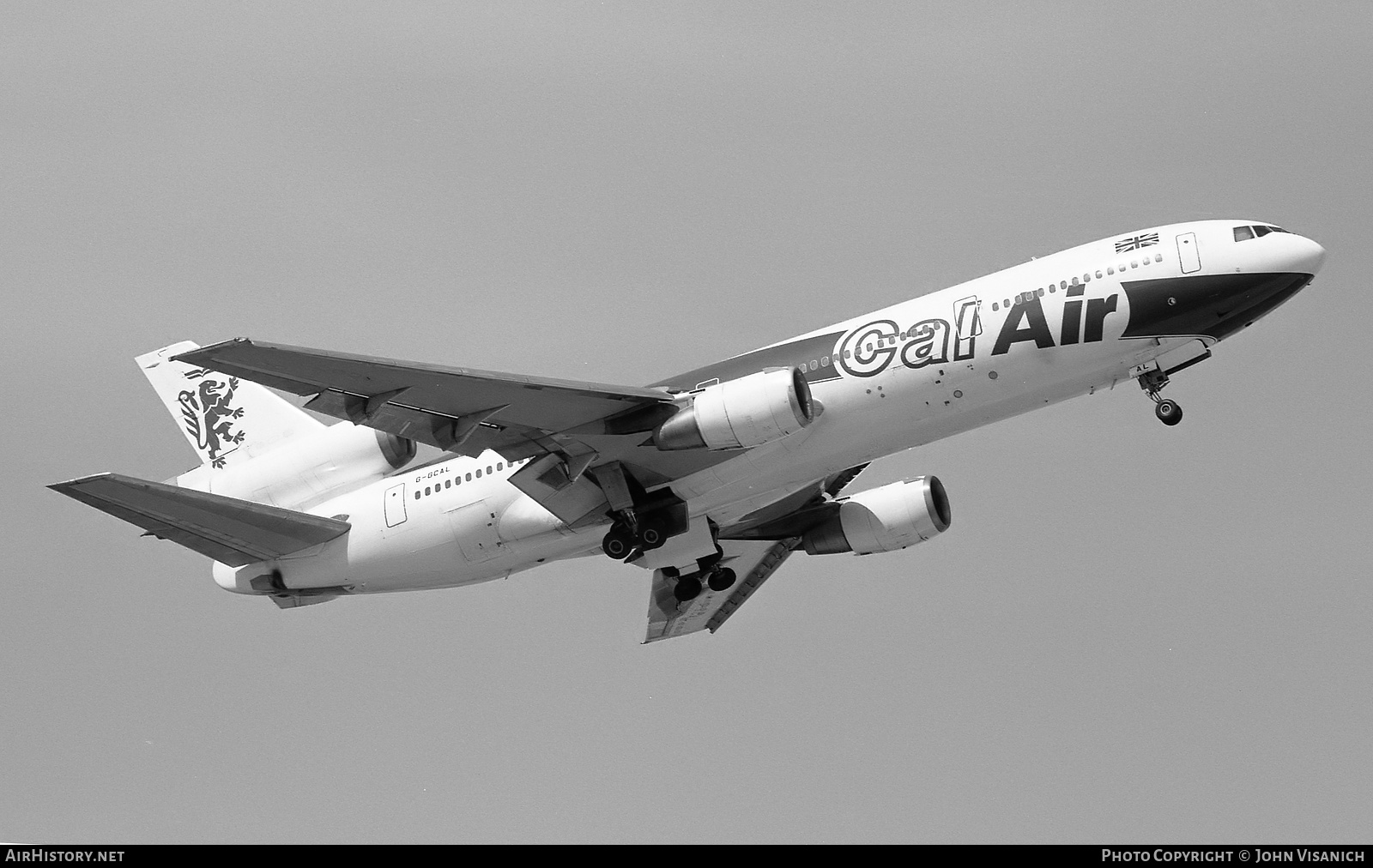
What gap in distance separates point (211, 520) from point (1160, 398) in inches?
852

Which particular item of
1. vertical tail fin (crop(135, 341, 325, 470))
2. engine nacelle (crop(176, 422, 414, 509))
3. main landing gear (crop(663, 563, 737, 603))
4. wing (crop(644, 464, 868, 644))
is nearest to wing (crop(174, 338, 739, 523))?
engine nacelle (crop(176, 422, 414, 509))

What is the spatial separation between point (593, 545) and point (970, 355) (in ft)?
34.1

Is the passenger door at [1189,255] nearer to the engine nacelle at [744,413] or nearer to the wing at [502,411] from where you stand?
the engine nacelle at [744,413]

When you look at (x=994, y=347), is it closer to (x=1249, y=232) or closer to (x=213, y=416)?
(x=1249, y=232)

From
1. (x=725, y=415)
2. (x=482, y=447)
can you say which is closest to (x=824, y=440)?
(x=725, y=415)

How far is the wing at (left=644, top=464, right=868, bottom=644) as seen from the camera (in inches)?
1773

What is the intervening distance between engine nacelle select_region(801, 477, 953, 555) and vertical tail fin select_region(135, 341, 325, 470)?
1354 cm

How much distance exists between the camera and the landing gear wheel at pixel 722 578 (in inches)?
1745

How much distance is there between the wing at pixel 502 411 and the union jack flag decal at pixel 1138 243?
9.44m

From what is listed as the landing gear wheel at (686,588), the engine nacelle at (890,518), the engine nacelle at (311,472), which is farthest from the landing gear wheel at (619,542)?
the engine nacelle at (890,518)

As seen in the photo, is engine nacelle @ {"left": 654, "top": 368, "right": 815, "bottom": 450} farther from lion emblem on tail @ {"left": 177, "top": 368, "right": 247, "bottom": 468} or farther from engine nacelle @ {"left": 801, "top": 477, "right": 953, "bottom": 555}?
lion emblem on tail @ {"left": 177, "top": 368, "right": 247, "bottom": 468}

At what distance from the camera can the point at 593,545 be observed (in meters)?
41.4

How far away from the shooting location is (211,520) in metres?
40.6

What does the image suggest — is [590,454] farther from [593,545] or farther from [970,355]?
[970,355]
